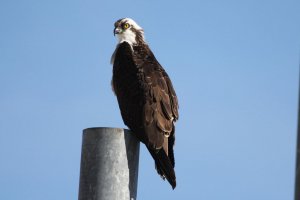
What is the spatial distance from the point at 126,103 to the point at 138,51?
1233mm

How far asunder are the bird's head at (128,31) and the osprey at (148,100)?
0.39 metres

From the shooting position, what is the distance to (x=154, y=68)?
6.51 meters

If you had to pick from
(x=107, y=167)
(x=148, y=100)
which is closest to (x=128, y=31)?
(x=148, y=100)

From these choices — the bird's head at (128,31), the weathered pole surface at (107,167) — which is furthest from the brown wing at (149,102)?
the weathered pole surface at (107,167)

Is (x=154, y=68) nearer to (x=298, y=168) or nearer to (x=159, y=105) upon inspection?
(x=159, y=105)

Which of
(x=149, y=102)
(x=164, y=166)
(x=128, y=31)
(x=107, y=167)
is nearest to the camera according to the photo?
(x=107, y=167)

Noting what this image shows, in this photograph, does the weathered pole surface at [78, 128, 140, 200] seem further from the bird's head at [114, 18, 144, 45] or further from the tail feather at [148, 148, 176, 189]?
the bird's head at [114, 18, 144, 45]

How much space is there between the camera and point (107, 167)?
376 cm

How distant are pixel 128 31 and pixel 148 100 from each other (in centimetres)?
Answer: 224

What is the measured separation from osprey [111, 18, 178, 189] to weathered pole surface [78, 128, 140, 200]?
992 millimetres

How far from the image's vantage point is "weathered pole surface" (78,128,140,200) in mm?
3736

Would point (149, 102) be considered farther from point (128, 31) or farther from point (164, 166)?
point (128, 31)

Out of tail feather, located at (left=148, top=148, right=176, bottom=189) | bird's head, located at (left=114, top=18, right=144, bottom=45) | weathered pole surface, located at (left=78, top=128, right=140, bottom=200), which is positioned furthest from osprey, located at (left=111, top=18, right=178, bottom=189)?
weathered pole surface, located at (left=78, top=128, right=140, bottom=200)

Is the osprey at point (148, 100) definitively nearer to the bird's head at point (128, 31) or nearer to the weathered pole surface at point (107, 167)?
the bird's head at point (128, 31)
